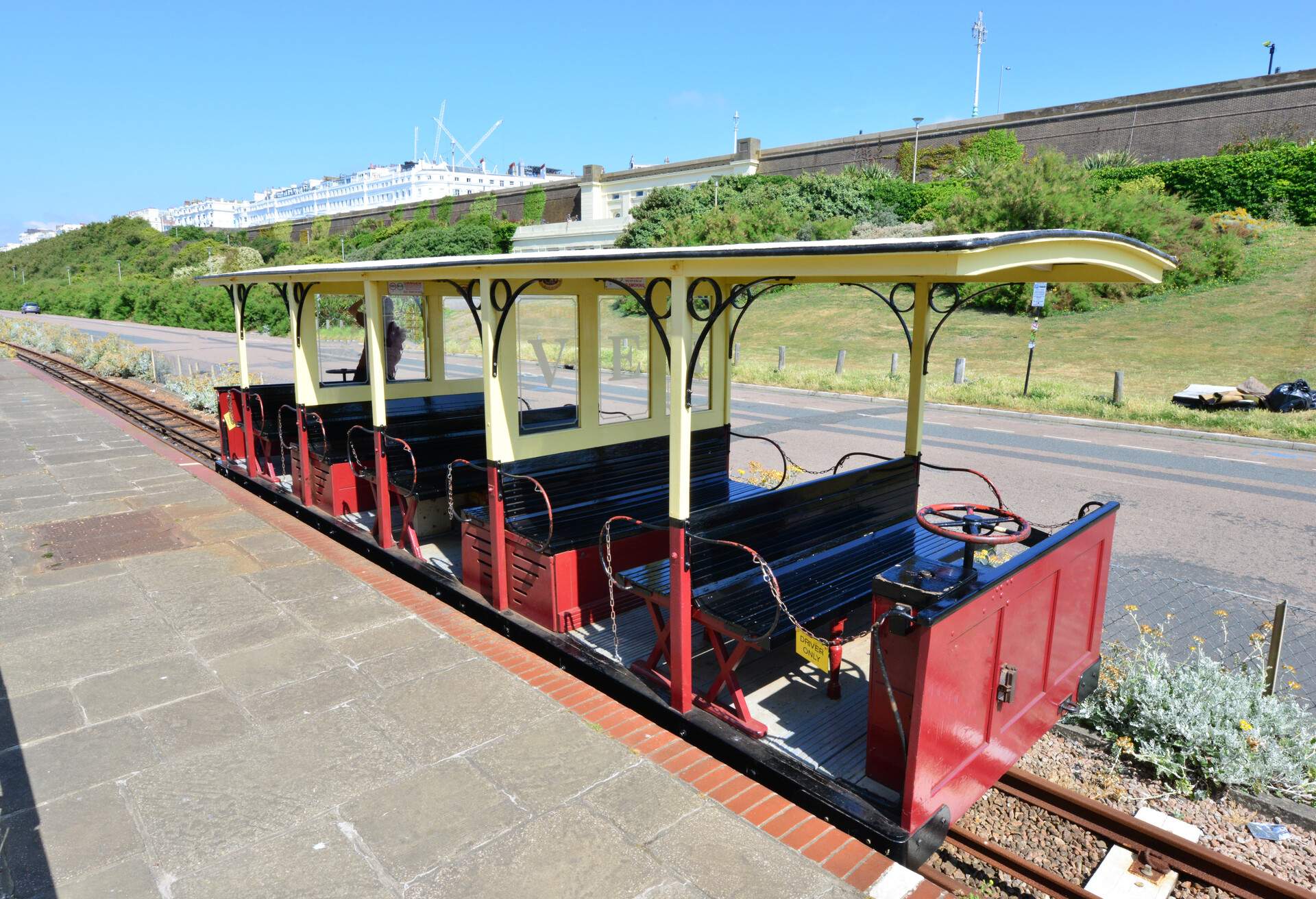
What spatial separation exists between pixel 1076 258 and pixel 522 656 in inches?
160

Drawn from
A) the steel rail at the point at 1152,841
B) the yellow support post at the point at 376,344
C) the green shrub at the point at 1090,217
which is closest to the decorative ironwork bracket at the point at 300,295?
the yellow support post at the point at 376,344

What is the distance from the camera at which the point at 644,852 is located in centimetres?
371

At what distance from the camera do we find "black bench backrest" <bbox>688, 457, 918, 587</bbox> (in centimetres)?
517

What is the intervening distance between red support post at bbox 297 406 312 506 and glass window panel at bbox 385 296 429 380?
103cm

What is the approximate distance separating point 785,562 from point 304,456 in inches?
218

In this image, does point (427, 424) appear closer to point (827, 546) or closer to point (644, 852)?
point (827, 546)

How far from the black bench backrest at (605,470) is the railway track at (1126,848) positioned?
11.4 feet

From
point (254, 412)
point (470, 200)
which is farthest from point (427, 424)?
point (470, 200)

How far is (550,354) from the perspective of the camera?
6930mm

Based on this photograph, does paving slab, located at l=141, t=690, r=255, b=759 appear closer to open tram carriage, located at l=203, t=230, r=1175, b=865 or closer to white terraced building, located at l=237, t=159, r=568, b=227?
open tram carriage, located at l=203, t=230, r=1175, b=865

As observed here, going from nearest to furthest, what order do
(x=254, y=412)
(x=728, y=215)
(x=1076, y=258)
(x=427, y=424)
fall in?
(x=1076, y=258) < (x=427, y=424) < (x=254, y=412) < (x=728, y=215)

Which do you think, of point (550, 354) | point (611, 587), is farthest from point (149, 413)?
point (611, 587)

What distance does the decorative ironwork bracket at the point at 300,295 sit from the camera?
325 inches

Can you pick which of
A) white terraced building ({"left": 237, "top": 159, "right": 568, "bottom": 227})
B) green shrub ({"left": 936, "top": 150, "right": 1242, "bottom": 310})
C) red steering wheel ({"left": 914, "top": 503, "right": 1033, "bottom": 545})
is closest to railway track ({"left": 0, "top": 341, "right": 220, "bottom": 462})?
red steering wheel ({"left": 914, "top": 503, "right": 1033, "bottom": 545})
